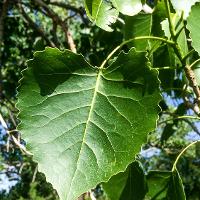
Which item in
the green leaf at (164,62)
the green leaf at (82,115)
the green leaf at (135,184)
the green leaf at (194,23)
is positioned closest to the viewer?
the green leaf at (82,115)

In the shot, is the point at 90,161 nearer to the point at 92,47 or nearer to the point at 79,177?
the point at 79,177

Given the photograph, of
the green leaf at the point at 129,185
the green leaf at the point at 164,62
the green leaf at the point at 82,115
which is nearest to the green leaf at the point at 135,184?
the green leaf at the point at 129,185

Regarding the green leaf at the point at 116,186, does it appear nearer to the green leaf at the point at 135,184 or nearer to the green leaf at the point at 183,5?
the green leaf at the point at 135,184

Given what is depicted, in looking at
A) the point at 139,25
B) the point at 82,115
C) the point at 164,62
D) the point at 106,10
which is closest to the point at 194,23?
the point at 106,10

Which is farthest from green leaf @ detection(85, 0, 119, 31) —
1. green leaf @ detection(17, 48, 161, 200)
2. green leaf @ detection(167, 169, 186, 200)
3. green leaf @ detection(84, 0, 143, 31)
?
green leaf @ detection(167, 169, 186, 200)

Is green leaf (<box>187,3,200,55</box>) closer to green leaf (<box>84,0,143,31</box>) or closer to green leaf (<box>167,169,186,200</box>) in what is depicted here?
green leaf (<box>84,0,143,31</box>)

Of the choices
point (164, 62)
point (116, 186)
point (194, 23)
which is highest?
point (194, 23)

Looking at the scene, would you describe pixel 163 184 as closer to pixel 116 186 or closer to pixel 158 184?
pixel 158 184
